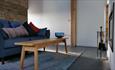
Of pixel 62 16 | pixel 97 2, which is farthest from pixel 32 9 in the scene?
pixel 97 2

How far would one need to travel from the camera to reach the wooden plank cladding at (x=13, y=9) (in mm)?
4980

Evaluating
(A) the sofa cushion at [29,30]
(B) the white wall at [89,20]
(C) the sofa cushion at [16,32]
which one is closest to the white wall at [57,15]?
(B) the white wall at [89,20]

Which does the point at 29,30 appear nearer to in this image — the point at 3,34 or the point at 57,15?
the point at 3,34

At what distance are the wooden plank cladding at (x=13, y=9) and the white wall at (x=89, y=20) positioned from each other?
2.37m

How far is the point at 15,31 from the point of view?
4594mm

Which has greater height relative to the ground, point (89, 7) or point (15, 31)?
point (89, 7)

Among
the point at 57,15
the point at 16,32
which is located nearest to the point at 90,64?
the point at 16,32

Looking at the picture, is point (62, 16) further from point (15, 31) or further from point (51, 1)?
point (15, 31)

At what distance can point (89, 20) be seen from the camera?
6922mm

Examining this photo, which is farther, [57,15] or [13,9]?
[57,15]

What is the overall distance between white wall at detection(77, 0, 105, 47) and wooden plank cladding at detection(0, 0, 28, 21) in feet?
7.79

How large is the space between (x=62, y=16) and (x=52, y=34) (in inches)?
37.7

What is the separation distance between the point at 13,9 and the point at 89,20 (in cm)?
318

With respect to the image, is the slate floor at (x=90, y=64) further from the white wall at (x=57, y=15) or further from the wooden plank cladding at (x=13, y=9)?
the white wall at (x=57, y=15)
